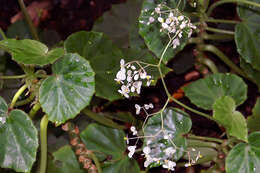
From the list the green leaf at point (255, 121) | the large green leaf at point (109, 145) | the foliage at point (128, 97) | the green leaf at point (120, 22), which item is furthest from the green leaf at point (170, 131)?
the green leaf at point (120, 22)

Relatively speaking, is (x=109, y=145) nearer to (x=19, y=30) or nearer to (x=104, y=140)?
(x=104, y=140)

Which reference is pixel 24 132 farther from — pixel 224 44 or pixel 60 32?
pixel 224 44

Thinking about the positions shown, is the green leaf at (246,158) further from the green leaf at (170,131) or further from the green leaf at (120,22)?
the green leaf at (120,22)

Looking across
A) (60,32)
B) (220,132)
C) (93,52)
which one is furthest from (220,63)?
(60,32)

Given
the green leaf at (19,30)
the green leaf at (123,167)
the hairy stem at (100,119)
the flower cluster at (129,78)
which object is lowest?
the green leaf at (123,167)

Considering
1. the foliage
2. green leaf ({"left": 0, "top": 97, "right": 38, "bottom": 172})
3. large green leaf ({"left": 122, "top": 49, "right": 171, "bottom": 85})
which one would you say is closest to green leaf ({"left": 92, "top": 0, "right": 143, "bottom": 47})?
the foliage

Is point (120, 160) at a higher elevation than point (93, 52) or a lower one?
lower

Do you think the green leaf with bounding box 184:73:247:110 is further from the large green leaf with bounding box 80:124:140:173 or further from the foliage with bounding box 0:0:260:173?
the large green leaf with bounding box 80:124:140:173
